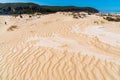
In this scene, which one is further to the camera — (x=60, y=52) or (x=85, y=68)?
(x=60, y=52)

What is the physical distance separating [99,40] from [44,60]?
284 centimetres

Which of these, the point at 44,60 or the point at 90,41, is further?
the point at 90,41

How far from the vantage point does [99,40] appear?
7.13 m

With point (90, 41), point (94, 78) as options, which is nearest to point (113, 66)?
point (94, 78)

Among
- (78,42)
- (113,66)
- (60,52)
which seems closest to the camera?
(113,66)

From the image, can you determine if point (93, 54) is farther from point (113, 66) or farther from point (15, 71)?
point (15, 71)

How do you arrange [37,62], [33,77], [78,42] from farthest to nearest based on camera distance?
[78,42]
[37,62]
[33,77]

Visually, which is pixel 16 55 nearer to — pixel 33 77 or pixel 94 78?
pixel 33 77

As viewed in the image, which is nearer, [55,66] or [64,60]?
[55,66]

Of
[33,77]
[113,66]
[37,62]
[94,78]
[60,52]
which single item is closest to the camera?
[94,78]

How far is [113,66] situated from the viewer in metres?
4.62

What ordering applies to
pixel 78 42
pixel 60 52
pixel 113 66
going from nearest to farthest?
pixel 113 66 → pixel 60 52 → pixel 78 42

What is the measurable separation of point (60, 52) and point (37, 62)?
97 cm

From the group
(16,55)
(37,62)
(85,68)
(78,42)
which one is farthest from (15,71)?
(78,42)
